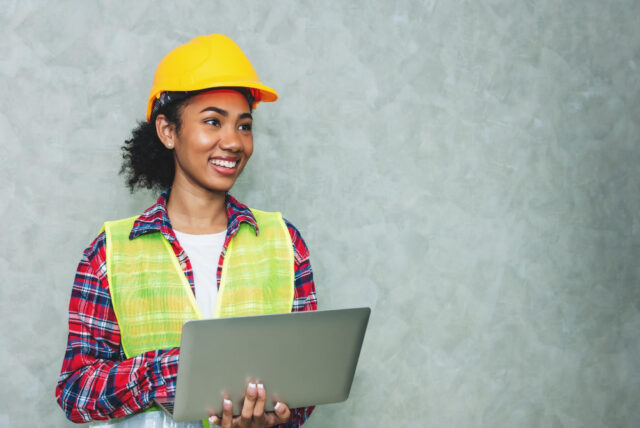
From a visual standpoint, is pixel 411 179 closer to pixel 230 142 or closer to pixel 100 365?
pixel 230 142

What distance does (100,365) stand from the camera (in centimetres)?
123

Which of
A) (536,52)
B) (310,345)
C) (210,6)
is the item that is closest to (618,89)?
(536,52)

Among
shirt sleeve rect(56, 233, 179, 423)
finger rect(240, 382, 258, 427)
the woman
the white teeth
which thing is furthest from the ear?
finger rect(240, 382, 258, 427)

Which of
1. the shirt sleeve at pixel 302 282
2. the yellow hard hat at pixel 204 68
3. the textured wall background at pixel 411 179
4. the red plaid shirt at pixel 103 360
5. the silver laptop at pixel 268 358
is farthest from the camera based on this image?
the textured wall background at pixel 411 179

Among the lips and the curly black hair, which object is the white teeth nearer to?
the lips

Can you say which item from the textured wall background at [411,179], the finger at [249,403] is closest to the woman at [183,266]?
the finger at [249,403]

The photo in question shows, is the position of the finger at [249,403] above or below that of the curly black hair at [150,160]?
below

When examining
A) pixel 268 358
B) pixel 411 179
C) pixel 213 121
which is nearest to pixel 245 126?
pixel 213 121

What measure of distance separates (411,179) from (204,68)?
105cm

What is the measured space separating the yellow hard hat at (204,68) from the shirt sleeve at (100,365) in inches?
14.3

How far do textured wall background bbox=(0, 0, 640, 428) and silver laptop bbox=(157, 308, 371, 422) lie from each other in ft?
2.50

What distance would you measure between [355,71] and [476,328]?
1.00 meters

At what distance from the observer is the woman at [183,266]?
1209 mm

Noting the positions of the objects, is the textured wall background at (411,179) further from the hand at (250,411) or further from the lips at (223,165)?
the hand at (250,411)
